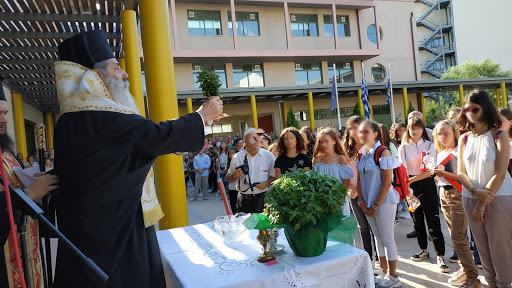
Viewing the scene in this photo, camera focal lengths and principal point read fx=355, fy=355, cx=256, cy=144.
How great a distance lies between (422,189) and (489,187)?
185 centimetres

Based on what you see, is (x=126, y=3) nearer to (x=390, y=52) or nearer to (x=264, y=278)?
(x=264, y=278)

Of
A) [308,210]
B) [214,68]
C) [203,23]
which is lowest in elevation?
[308,210]

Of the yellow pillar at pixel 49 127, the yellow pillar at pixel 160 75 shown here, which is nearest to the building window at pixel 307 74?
the yellow pillar at pixel 49 127

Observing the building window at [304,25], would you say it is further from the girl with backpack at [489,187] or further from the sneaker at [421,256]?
the girl with backpack at [489,187]

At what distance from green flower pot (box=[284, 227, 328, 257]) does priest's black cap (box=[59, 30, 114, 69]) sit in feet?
5.42

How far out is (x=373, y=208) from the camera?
402cm

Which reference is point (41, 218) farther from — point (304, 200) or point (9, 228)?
point (304, 200)

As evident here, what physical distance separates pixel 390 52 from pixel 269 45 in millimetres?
11325

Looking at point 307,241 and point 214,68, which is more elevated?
point 214,68

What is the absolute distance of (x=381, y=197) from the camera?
3.93 metres

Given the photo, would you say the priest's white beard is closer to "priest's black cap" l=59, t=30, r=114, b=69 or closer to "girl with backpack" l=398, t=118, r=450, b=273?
"priest's black cap" l=59, t=30, r=114, b=69

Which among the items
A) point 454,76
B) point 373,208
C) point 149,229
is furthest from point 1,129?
point 454,76

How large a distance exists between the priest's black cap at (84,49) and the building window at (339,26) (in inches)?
1058

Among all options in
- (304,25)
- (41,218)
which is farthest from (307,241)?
(304,25)
